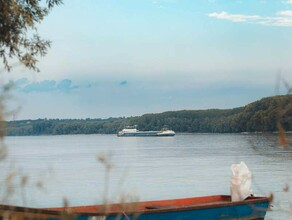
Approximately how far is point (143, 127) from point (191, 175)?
112715 mm

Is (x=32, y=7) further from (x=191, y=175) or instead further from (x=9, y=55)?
(x=191, y=175)

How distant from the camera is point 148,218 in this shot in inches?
656

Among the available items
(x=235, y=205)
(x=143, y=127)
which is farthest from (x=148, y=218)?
(x=143, y=127)

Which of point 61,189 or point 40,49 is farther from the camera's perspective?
point 61,189

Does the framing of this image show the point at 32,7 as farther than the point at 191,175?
No

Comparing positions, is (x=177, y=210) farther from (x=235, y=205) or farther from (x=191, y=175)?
(x=191, y=175)

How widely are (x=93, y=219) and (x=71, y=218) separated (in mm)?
10349

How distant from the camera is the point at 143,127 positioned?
160 metres

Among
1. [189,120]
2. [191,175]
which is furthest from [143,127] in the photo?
[191,175]

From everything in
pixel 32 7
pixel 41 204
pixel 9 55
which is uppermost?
pixel 32 7

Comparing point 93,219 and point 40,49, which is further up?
point 40,49

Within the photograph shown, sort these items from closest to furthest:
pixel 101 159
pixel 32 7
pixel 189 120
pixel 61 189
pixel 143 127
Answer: pixel 101 159 → pixel 32 7 → pixel 61 189 → pixel 189 120 → pixel 143 127

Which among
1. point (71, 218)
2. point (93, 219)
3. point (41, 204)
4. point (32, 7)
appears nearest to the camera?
point (71, 218)

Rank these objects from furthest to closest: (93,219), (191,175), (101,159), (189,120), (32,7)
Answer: (189,120), (191,175), (32,7), (93,219), (101,159)
